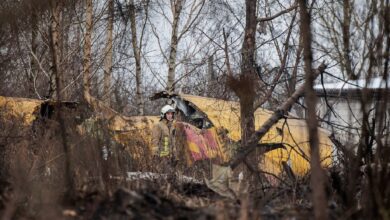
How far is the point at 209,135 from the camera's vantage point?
8922mm

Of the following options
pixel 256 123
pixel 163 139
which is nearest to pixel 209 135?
pixel 163 139

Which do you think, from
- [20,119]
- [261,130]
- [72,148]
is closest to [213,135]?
[20,119]

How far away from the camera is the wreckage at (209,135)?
666 cm

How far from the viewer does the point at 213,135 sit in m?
9.07

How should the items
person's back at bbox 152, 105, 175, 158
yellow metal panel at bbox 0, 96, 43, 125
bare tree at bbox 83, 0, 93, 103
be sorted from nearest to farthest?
person's back at bbox 152, 105, 175, 158 → yellow metal panel at bbox 0, 96, 43, 125 → bare tree at bbox 83, 0, 93, 103

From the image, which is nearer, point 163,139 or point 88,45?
point 163,139

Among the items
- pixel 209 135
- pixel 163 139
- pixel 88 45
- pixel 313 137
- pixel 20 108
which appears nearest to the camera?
pixel 313 137

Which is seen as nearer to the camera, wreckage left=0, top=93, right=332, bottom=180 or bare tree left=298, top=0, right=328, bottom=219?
bare tree left=298, top=0, right=328, bottom=219

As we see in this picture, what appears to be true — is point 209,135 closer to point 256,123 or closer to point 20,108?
point 256,123

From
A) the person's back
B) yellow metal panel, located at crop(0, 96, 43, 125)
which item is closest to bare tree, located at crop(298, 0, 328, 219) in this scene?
the person's back

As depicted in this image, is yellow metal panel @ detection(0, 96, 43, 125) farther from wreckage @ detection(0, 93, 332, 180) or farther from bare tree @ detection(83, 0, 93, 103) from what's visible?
bare tree @ detection(83, 0, 93, 103)

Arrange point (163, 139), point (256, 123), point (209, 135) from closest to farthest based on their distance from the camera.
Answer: point (163, 139)
point (209, 135)
point (256, 123)

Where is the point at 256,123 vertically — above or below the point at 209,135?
above

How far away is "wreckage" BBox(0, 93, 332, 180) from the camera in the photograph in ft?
21.8
